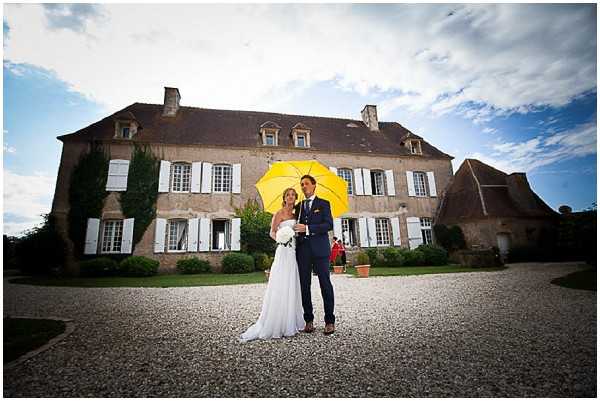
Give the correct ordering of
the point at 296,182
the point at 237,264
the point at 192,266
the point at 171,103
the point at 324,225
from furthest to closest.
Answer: the point at 171,103
the point at 192,266
the point at 237,264
the point at 296,182
the point at 324,225

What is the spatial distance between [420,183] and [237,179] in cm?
1051

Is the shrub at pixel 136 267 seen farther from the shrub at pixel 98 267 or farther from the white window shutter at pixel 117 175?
the white window shutter at pixel 117 175

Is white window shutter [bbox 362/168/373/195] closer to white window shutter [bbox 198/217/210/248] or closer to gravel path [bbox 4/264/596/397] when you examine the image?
white window shutter [bbox 198/217/210/248]

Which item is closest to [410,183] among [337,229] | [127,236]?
[337,229]

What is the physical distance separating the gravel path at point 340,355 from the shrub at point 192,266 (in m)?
7.65

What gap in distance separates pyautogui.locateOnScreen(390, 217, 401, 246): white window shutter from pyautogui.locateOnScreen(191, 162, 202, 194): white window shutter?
10265 millimetres

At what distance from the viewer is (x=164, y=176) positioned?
13.5 m

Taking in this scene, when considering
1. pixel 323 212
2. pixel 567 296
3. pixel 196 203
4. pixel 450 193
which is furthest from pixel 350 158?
pixel 323 212

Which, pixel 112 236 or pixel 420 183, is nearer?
pixel 112 236

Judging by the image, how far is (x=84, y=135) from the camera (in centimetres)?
1350

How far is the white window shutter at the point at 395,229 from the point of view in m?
14.9

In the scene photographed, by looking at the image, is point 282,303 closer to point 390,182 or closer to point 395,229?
point 395,229

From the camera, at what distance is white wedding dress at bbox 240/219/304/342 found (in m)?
3.09

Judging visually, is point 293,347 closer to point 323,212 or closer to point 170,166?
point 323,212
